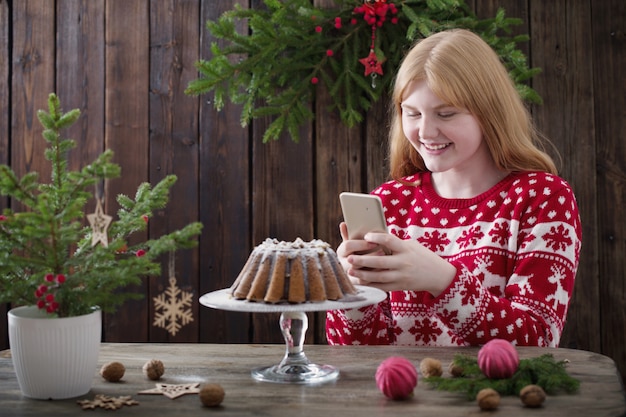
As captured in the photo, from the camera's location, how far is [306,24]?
277 cm

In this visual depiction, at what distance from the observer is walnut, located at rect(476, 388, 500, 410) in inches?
41.8

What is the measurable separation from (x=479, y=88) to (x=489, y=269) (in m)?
0.43

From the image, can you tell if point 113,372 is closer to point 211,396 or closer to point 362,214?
point 211,396

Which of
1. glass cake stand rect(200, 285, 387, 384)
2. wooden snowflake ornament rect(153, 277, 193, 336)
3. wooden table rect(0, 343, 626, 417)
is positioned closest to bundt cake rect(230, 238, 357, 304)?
glass cake stand rect(200, 285, 387, 384)

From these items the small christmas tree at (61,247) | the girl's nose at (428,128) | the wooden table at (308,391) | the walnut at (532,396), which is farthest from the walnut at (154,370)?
the girl's nose at (428,128)

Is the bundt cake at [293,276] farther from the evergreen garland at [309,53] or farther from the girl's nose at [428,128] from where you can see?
the evergreen garland at [309,53]

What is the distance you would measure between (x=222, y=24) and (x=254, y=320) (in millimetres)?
1155

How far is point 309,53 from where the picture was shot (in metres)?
2.80

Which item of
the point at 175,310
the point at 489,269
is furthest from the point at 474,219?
the point at 175,310

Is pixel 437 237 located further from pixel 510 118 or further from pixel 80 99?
pixel 80 99

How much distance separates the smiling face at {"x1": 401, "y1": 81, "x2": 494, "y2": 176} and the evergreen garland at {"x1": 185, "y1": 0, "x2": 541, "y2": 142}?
3.00 ft

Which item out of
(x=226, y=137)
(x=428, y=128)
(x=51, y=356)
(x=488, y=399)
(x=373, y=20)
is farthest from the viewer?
(x=226, y=137)

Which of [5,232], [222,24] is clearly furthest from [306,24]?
[5,232]

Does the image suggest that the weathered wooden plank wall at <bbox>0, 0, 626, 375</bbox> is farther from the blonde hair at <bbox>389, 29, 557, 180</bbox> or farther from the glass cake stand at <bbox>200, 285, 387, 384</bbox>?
the glass cake stand at <bbox>200, 285, 387, 384</bbox>
